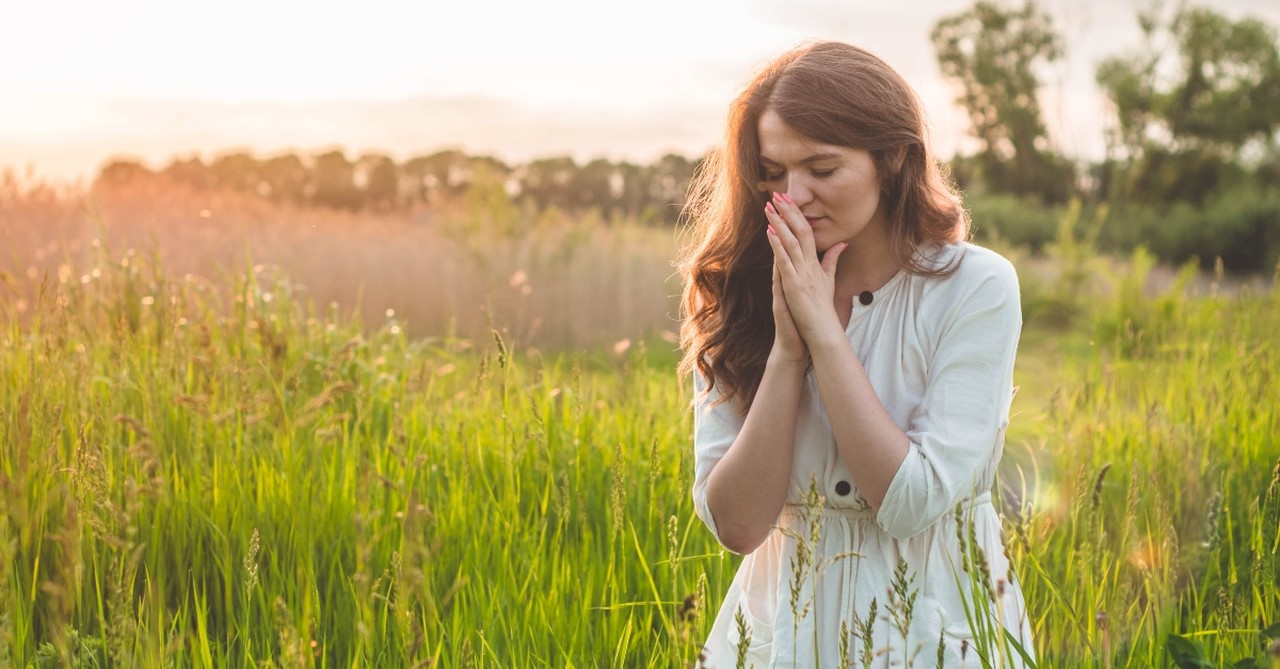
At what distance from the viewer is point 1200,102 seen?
3200cm

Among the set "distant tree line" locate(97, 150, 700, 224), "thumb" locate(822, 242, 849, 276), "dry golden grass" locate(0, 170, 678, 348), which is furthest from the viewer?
"distant tree line" locate(97, 150, 700, 224)

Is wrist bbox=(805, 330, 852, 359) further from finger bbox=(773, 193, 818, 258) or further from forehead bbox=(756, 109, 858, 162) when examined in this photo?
forehead bbox=(756, 109, 858, 162)

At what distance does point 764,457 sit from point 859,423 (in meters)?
0.22

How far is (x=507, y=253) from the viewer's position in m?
11.3

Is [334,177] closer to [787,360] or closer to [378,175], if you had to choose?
[378,175]

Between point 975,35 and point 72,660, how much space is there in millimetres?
40711

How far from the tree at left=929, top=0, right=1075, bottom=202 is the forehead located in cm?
3732

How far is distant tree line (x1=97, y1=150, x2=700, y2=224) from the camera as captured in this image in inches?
635

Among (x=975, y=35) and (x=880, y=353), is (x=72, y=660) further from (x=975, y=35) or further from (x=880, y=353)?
(x=975, y=35)

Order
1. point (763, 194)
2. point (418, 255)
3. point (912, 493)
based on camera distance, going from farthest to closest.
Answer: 1. point (418, 255)
2. point (763, 194)
3. point (912, 493)

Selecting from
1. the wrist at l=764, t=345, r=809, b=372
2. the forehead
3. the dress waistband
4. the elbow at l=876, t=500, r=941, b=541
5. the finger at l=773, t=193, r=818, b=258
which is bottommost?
the dress waistband

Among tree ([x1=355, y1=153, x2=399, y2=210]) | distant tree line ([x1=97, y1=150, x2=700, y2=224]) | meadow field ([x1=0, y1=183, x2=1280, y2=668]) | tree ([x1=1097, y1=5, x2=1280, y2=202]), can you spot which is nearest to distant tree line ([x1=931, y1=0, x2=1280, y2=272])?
tree ([x1=1097, y1=5, x2=1280, y2=202])

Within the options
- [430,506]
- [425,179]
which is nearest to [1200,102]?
[425,179]

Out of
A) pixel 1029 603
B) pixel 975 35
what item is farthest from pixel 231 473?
pixel 975 35
